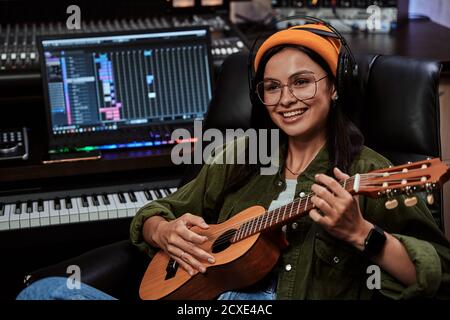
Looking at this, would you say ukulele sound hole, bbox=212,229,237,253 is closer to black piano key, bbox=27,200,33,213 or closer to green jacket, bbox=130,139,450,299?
green jacket, bbox=130,139,450,299

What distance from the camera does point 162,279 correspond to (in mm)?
1975

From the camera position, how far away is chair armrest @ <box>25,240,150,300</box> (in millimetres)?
2006

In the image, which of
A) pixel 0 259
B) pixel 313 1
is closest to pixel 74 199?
pixel 0 259

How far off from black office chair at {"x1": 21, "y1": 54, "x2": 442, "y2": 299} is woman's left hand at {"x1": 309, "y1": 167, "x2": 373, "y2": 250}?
0.43 m

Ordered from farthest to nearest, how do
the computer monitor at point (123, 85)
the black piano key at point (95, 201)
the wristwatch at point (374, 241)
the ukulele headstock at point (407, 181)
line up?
1. the computer monitor at point (123, 85)
2. the black piano key at point (95, 201)
3. the wristwatch at point (374, 241)
4. the ukulele headstock at point (407, 181)

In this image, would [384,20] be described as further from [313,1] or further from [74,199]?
[74,199]

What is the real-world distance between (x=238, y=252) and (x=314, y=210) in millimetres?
275

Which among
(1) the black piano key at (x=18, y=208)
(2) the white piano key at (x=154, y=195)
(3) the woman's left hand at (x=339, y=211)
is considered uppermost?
(3) the woman's left hand at (x=339, y=211)

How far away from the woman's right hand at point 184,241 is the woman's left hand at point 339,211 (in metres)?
0.38

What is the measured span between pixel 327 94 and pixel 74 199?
113 centimetres

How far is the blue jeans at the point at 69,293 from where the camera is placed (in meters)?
1.83

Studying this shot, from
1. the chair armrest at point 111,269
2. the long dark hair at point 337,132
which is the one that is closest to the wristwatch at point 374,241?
the long dark hair at point 337,132

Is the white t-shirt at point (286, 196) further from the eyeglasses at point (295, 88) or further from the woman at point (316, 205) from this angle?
the eyeglasses at point (295, 88)

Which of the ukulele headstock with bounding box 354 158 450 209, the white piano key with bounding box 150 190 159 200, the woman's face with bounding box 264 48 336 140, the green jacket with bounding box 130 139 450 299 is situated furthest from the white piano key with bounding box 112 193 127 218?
the ukulele headstock with bounding box 354 158 450 209
